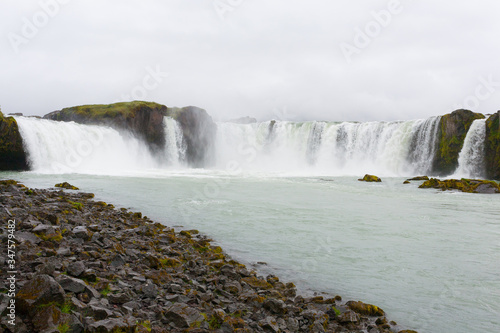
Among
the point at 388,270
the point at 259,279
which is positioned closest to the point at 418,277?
the point at 388,270

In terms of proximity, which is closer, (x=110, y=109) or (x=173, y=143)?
(x=110, y=109)

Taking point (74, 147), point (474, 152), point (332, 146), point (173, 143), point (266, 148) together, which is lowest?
point (74, 147)

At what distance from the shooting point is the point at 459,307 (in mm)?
6074

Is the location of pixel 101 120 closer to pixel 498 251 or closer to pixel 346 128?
pixel 346 128

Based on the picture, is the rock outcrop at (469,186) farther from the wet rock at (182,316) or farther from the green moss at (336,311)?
the wet rock at (182,316)

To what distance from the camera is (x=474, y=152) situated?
41219 millimetres

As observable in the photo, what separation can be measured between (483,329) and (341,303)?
7.09ft

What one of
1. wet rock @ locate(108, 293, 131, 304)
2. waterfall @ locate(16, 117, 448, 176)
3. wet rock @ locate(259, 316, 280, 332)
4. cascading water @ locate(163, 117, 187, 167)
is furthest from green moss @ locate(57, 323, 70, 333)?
cascading water @ locate(163, 117, 187, 167)

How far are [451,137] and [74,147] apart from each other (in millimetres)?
47016

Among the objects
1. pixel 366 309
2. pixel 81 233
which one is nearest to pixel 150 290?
pixel 81 233

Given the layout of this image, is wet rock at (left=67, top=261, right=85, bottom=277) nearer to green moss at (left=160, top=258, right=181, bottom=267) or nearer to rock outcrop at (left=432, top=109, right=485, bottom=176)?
green moss at (left=160, top=258, right=181, bottom=267)

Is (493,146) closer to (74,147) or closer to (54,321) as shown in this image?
(54,321)

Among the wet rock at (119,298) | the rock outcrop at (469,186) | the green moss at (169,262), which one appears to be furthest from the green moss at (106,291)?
the rock outcrop at (469,186)

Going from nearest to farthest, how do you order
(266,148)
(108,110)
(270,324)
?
(270,324) → (108,110) → (266,148)
